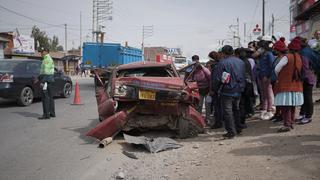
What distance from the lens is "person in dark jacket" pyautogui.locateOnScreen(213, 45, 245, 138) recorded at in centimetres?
781

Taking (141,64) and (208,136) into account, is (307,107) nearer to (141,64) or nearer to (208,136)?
(208,136)

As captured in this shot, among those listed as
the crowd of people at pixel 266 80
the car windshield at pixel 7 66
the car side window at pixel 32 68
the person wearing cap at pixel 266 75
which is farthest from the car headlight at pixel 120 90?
the car side window at pixel 32 68

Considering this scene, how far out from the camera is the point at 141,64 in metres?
9.48

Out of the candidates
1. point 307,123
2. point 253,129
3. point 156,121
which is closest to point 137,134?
point 156,121

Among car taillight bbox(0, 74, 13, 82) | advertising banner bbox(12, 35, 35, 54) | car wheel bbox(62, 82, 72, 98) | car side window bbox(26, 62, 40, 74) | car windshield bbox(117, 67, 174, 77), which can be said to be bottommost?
car wheel bbox(62, 82, 72, 98)

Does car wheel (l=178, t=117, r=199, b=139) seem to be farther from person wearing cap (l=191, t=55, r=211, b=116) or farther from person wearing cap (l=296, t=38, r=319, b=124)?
person wearing cap (l=296, t=38, r=319, b=124)

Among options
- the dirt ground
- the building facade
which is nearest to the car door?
the dirt ground

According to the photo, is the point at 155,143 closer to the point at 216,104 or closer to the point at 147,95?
the point at 147,95

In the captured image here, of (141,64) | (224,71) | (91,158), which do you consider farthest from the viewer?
(141,64)

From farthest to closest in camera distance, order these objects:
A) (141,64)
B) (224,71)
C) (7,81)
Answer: (7,81) < (141,64) < (224,71)

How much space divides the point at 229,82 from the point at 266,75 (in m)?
1.84

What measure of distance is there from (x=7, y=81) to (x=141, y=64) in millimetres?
6320

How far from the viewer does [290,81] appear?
25.6 ft

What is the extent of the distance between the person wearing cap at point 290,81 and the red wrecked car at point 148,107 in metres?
1.61
